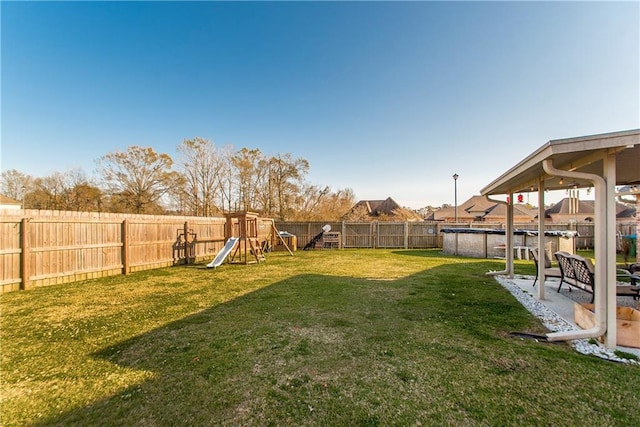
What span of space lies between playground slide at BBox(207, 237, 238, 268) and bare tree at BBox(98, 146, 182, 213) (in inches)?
537

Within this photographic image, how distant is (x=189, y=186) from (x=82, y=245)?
1504 cm

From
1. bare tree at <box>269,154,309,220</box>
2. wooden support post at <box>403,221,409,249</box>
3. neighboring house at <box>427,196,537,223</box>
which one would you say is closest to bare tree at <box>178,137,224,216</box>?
bare tree at <box>269,154,309,220</box>

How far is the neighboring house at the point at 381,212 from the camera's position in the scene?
84.3ft

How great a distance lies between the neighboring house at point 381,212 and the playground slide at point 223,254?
14461mm

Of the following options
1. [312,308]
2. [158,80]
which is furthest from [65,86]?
[312,308]

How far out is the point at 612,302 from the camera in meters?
3.09

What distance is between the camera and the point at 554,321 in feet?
13.1

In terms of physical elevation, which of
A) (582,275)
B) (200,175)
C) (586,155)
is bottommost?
(582,275)

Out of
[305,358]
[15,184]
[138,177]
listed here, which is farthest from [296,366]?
[15,184]

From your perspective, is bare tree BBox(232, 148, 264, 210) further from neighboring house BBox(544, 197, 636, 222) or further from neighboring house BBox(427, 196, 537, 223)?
neighboring house BBox(544, 197, 636, 222)

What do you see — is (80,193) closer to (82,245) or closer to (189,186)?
(189,186)

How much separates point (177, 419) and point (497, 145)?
14.2 m

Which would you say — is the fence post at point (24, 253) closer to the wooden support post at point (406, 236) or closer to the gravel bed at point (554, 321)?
the gravel bed at point (554, 321)

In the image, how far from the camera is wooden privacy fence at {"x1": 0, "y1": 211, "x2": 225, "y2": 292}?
6058mm
